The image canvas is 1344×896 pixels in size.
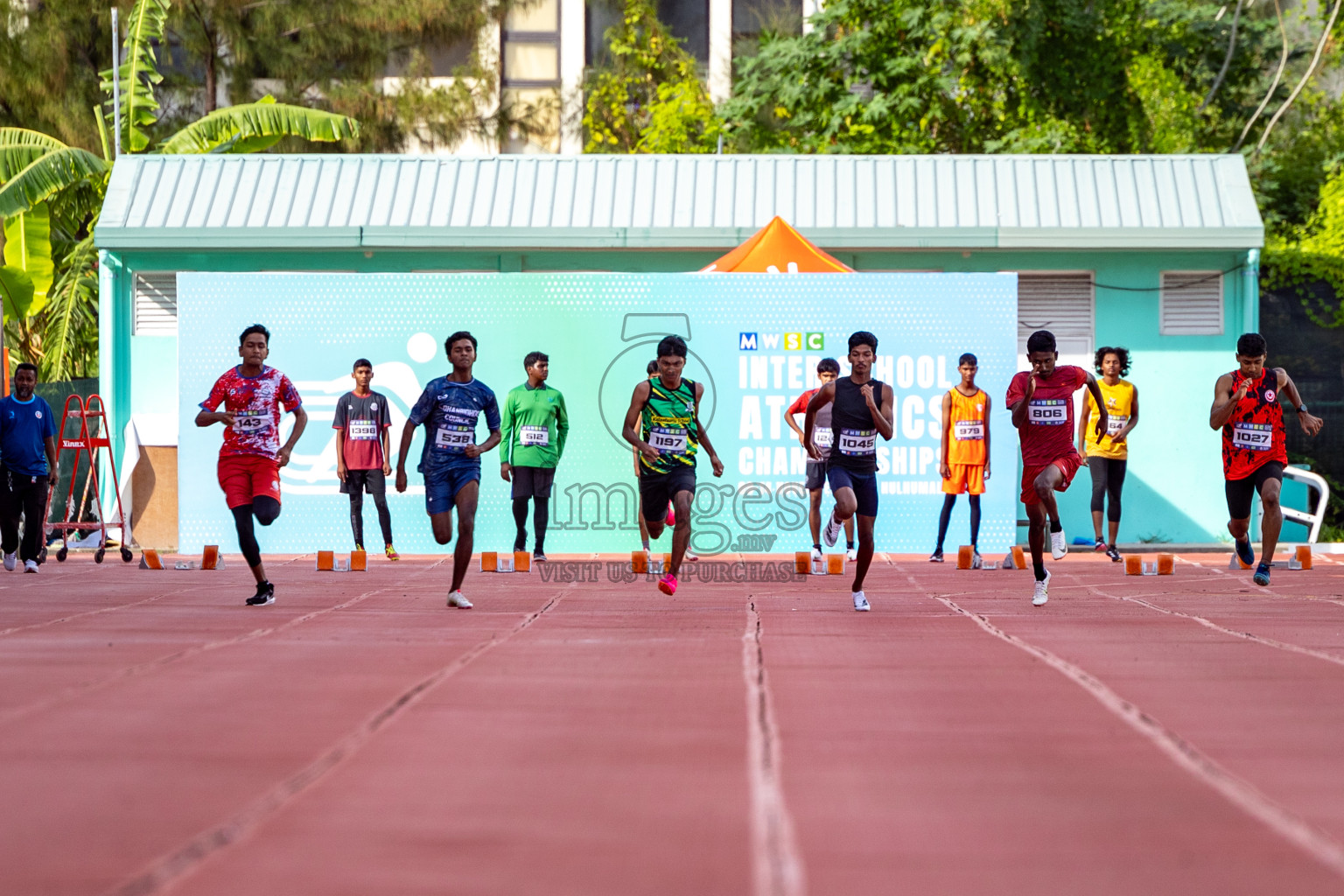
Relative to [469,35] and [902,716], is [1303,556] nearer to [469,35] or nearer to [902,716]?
[902,716]

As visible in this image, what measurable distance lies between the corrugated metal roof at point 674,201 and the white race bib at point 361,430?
13.8 ft

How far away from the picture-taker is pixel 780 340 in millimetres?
17000

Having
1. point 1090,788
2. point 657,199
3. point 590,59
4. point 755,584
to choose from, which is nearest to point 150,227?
point 657,199

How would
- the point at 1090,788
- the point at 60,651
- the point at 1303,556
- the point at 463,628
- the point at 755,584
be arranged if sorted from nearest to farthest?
the point at 1090,788 < the point at 60,651 < the point at 463,628 < the point at 755,584 < the point at 1303,556

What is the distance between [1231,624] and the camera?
954cm

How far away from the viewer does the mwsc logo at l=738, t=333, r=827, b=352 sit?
17.0m

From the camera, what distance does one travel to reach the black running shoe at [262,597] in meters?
A: 10.9

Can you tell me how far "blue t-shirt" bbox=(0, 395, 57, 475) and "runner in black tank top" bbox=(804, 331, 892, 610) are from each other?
8.22 m

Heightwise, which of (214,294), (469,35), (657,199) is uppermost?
(469,35)

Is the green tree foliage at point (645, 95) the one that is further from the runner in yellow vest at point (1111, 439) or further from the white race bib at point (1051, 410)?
the white race bib at point (1051, 410)

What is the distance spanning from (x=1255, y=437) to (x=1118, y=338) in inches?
268

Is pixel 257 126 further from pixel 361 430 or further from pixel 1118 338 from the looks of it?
pixel 1118 338

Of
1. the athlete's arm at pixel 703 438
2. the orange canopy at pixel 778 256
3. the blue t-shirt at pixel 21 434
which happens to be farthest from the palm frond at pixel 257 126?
the athlete's arm at pixel 703 438

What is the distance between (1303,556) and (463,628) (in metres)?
8.94
